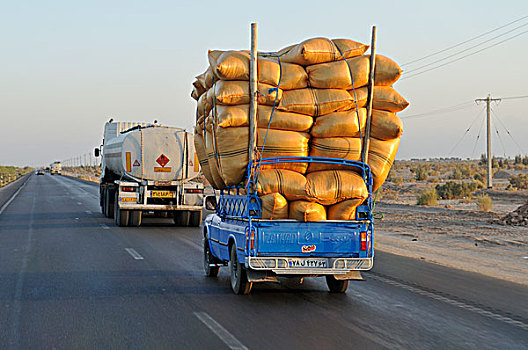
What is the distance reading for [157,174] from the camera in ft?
70.5

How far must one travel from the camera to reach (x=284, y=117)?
921 centimetres

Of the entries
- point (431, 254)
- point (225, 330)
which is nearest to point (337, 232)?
point (225, 330)

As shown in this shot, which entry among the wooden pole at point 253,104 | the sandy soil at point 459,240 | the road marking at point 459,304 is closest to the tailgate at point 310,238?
the wooden pole at point 253,104

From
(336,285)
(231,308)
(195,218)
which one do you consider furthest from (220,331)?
(195,218)

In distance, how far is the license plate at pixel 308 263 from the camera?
874cm

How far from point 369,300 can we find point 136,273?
4552 mm

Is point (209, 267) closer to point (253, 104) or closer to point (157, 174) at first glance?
point (253, 104)

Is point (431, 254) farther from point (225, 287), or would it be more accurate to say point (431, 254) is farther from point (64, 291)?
point (64, 291)

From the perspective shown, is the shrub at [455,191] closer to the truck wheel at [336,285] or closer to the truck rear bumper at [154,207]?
the truck rear bumper at [154,207]

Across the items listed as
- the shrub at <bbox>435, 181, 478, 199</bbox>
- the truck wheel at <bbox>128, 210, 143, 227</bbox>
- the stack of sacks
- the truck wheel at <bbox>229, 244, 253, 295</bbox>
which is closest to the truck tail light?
the stack of sacks

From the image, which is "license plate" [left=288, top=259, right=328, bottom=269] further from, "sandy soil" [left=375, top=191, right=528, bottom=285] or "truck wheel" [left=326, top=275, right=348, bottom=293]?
"sandy soil" [left=375, top=191, right=528, bottom=285]

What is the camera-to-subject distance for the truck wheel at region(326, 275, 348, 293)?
969 centimetres

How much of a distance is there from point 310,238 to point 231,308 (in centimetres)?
141

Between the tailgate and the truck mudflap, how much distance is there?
86 millimetres
